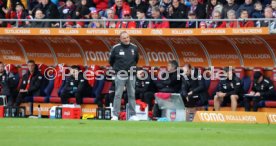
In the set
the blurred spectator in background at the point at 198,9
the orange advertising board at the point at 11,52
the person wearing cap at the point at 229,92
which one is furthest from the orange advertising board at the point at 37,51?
the person wearing cap at the point at 229,92

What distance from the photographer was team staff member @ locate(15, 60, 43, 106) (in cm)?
2402

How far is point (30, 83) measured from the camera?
24141 mm

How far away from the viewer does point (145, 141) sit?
1175cm

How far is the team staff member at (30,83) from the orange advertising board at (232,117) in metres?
6.40

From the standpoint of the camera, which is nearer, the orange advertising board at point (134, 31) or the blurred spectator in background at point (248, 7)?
the orange advertising board at point (134, 31)

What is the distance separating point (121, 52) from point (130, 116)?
4.88ft

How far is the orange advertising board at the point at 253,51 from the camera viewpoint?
21578 millimetres

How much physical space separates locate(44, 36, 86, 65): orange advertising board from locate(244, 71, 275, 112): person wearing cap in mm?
5724

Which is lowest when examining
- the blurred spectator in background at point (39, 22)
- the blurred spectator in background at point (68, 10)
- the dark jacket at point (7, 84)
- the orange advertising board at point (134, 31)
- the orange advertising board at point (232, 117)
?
the orange advertising board at point (232, 117)

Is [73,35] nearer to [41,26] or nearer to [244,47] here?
[41,26]

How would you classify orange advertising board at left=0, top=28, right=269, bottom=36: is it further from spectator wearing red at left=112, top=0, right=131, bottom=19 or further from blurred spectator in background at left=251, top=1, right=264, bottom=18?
spectator wearing red at left=112, top=0, right=131, bottom=19

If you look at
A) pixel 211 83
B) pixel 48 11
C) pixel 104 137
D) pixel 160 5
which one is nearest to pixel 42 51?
pixel 48 11

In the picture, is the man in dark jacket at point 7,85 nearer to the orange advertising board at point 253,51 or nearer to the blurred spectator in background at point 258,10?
the orange advertising board at point 253,51

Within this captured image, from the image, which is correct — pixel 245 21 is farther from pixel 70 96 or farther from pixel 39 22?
pixel 39 22
